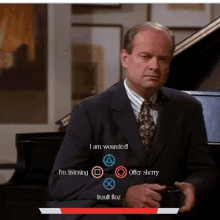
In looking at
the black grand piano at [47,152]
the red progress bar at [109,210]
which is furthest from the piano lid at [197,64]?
the red progress bar at [109,210]

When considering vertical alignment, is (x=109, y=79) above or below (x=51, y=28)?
below

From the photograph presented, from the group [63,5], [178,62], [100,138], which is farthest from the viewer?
[178,62]

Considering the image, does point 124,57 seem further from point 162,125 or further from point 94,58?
point 162,125

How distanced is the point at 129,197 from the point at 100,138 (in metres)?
0.25

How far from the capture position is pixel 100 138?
0.95 metres

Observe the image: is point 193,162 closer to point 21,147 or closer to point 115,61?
point 115,61

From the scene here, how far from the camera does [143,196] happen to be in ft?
3.13

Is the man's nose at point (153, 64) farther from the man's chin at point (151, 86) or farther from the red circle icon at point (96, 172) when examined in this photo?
the red circle icon at point (96, 172)

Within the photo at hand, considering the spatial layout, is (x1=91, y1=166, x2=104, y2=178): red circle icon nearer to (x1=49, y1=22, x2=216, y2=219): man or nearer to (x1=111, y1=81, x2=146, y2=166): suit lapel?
(x1=49, y1=22, x2=216, y2=219): man

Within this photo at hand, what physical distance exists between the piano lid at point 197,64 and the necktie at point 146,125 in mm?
204

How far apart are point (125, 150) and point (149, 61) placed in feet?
1.16

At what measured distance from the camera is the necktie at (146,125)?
969 mm

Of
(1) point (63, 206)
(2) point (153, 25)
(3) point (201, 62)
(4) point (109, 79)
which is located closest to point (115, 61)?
(4) point (109, 79)

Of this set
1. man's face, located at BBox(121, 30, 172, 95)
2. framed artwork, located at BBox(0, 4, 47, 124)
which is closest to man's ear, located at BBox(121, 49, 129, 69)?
man's face, located at BBox(121, 30, 172, 95)
